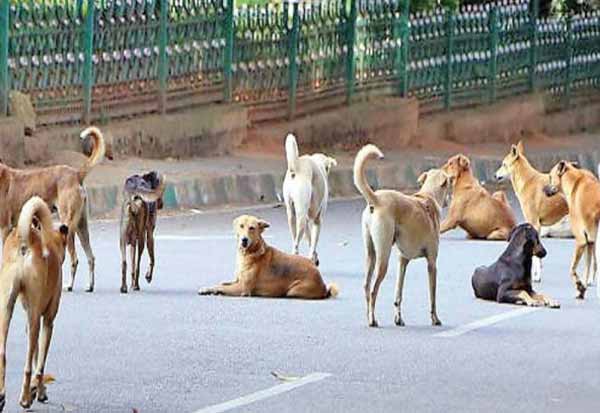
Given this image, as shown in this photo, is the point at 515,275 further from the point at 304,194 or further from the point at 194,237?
the point at 194,237

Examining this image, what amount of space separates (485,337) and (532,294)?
1.76 meters

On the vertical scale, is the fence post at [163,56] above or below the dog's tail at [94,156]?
below

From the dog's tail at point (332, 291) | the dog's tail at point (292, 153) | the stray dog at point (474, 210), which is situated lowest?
the stray dog at point (474, 210)

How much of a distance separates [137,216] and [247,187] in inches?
341

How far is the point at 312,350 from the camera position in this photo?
12.4m

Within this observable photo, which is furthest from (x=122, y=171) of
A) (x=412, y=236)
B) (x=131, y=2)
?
(x=412, y=236)

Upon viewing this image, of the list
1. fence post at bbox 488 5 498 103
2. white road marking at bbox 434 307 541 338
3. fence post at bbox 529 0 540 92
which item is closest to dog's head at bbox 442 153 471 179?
white road marking at bbox 434 307 541 338

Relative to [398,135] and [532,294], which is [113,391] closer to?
[532,294]

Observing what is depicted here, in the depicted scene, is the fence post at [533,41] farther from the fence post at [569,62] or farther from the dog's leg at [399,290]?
the dog's leg at [399,290]

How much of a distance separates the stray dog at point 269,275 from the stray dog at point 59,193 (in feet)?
3.52

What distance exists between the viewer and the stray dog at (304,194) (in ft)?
55.8

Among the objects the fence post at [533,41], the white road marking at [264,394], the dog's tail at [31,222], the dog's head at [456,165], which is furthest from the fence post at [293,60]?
the dog's tail at [31,222]

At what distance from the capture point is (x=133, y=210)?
14953mm

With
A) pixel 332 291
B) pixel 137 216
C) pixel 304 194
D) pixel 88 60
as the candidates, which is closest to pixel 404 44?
pixel 88 60
